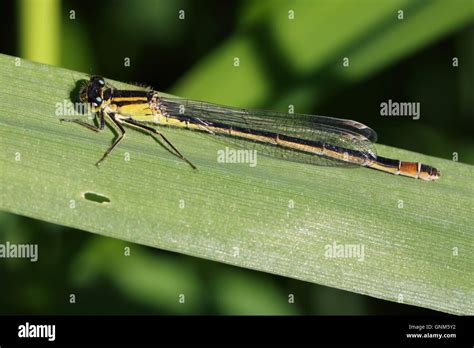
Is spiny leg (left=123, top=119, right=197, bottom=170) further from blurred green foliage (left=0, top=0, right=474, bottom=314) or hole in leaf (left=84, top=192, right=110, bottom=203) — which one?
hole in leaf (left=84, top=192, right=110, bottom=203)

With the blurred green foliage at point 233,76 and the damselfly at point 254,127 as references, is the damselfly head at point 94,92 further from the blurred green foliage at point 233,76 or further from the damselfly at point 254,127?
the blurred green foliage at point 233,76

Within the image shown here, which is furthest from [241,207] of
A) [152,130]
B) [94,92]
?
[94,92]

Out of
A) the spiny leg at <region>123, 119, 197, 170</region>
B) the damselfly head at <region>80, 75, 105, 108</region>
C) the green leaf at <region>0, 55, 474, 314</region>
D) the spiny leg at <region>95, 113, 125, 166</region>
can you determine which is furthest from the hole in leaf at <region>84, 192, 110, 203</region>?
the damselfly head at <region>80, 75, 105, 108</region>

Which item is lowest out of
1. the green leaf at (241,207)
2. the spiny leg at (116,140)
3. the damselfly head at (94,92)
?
the green leaf at (241,207)

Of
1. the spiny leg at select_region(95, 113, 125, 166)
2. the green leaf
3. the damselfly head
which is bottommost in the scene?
the green leaf

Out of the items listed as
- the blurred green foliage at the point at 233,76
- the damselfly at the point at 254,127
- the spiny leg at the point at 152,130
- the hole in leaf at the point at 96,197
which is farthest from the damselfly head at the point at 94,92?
the hole in leaf at the point at 96,197

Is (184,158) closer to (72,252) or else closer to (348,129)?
(72,252)
